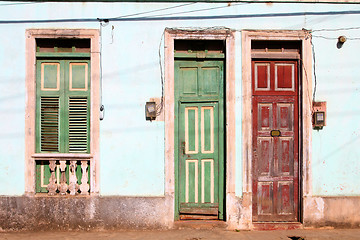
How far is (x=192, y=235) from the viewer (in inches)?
256

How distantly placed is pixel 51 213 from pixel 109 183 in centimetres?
107

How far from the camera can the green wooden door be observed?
6980mm

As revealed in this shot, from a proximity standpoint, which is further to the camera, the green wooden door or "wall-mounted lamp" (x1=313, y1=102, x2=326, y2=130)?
the green wooden door

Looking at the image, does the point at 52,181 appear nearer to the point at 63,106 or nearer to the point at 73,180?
the point at 73,180

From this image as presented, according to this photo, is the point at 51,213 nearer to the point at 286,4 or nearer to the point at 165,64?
the point at 165,64

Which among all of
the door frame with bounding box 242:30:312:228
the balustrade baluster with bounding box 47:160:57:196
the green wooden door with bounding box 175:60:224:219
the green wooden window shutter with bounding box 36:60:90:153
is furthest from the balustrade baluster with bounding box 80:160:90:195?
the door frame with bounding box 242:30:312:228

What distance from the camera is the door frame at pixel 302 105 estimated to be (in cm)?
682

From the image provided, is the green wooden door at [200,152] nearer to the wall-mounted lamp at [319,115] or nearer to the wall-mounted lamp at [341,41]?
the wall-mounted lamp at [319,115]

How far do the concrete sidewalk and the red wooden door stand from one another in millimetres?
460

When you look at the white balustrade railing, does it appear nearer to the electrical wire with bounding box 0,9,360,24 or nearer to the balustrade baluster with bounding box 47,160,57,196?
the balustrade baluster with bounding box 47,160,57,196

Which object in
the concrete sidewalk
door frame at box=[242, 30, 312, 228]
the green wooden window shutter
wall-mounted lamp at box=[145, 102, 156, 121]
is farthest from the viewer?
A: the green wooden window shutter

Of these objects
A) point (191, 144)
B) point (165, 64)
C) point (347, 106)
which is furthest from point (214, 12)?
point (347, 106)

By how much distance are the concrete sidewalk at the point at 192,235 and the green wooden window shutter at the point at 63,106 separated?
1.39 metres

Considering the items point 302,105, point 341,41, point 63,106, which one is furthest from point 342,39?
point 63,106
